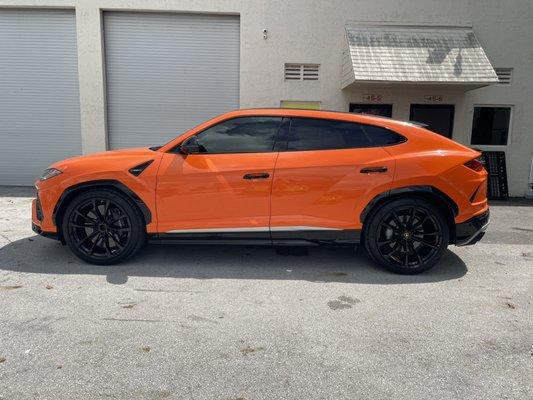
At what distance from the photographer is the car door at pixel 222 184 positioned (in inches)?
176

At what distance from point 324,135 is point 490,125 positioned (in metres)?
7.59

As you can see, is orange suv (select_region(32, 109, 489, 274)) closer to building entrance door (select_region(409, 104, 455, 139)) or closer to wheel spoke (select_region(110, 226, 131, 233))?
wheel spoke (select_region(110, 226, 131, 233))

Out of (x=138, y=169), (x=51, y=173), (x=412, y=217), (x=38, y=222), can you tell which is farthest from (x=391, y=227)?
(x=38, y=222)

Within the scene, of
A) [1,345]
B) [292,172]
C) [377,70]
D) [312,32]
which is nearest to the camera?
[1,345]

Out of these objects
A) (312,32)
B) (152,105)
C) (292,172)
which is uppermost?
(312,32)

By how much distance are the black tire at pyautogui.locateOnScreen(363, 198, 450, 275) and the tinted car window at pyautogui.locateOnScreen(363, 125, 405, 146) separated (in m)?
0.66

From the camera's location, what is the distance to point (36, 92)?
10.5 m

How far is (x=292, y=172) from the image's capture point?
444cm

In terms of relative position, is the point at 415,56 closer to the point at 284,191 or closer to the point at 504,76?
the point at 504,76

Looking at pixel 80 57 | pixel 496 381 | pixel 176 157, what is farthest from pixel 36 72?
pixel 496 381

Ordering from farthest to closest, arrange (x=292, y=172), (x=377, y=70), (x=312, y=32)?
(x=312, y=32)
(x=377, y=70)
(x=292, y=172)

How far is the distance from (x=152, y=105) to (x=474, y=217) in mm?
8285

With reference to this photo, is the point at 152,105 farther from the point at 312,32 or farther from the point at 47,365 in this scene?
the point at 47,365

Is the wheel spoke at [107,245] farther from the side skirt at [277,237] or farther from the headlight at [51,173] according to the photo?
the headlight at [51,173]
